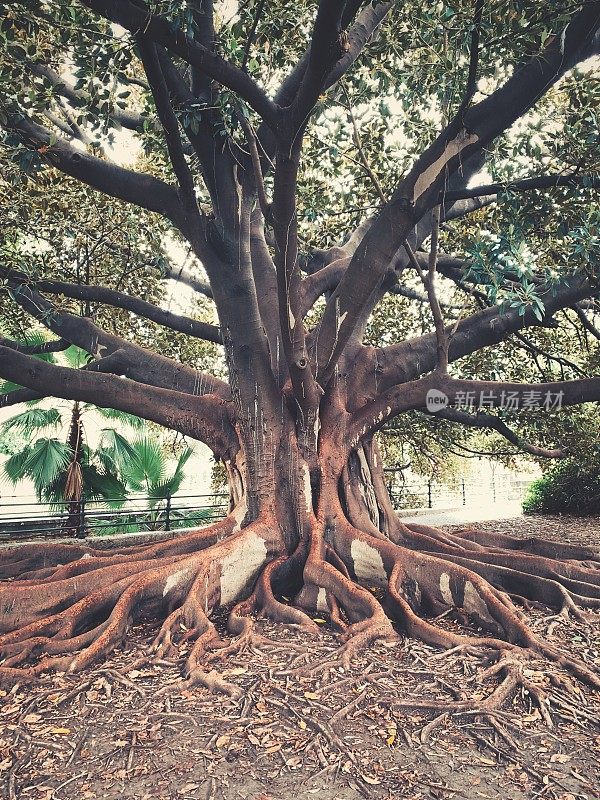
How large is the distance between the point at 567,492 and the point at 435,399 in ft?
30.0

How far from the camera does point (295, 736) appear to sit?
305cm

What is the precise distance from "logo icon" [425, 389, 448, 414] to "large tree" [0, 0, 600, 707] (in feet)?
0.14

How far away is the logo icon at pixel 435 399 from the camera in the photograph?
572 cm

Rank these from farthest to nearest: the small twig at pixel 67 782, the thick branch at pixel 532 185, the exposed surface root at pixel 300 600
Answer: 1. the thick branch at pixel 532 185
2. the exposed surface root at pixel 300 600
3. the small twig at pixel 67 782

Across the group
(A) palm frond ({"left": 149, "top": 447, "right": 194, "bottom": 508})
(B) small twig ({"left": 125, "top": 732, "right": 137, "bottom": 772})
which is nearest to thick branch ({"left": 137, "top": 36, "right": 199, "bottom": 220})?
(B) small twig ({"left": 125, "top": 732, "right": 137, "bottom": 772})

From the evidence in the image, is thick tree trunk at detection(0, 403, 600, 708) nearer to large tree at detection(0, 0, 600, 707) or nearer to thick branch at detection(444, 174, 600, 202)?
large tree at detection(0, 0, 600, 707)

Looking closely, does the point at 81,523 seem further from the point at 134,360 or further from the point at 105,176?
the point at 105,176

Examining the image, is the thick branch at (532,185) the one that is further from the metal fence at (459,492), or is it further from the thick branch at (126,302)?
the metal fence at (459,492)

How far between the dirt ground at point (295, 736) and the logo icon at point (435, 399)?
251 cm

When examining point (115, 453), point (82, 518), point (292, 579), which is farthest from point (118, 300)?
point (115, 453)

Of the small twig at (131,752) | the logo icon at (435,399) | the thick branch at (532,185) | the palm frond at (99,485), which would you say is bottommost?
the small twig at (131,752)

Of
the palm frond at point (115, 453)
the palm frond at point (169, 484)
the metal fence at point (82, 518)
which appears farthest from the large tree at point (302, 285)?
the palm frond at point (169, 484)

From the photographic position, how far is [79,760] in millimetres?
2863

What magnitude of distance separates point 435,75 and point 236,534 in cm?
443
